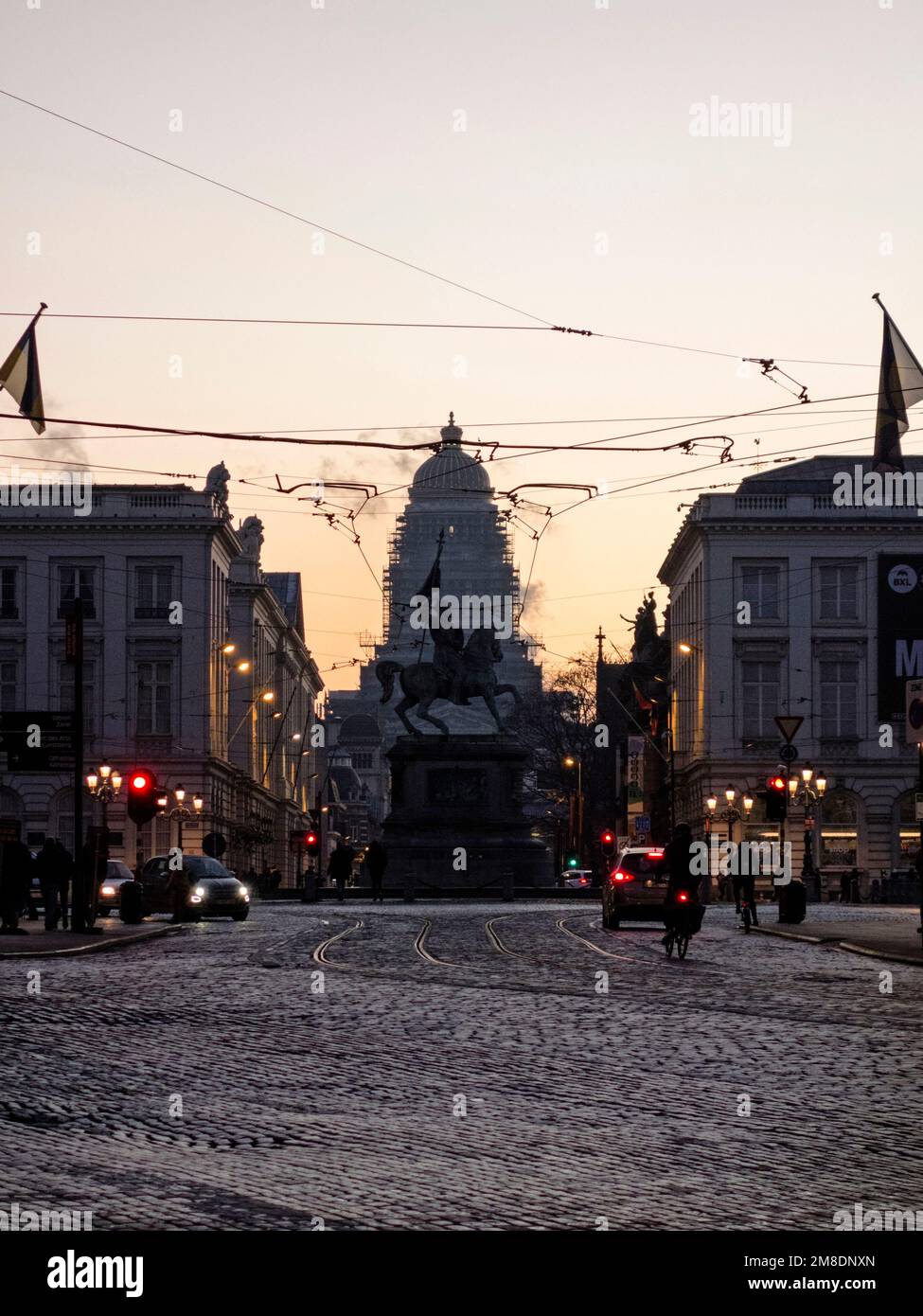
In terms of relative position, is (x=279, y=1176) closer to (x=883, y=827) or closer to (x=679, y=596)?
(x=883, y=827)

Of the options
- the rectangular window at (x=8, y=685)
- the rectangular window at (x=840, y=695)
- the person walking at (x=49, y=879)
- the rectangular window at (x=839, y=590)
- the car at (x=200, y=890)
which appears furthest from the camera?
the rectangular window at (x=8, y=685)

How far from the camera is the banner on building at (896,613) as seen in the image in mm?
89438

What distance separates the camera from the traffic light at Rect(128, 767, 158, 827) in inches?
1468

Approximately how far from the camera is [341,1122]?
1123cm

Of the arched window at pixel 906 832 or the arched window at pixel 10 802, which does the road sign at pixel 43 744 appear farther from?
the arched window at pixel 906 832

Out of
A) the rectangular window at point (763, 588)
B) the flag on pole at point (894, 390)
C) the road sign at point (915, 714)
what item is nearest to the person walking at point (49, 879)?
the road sign at point (915, 714)

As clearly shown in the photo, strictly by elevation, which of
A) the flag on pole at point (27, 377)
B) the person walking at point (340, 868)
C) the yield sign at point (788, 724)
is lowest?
the person walking at point (340, 868)

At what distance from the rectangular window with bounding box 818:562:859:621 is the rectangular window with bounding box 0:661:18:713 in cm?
3812

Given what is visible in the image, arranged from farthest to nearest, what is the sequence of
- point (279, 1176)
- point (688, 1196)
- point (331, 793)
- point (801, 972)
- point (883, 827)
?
1. point (331, 793)
2. point (883, 827)
3. point (801, 972)
4. point (279, 1176)
5. point (688, 1196)

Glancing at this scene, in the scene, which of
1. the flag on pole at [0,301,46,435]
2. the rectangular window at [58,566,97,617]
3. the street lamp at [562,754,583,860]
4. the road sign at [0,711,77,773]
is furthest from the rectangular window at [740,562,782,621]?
the flag on pole at [0,301,46,435]

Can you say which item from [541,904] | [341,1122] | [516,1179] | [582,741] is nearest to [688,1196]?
[516,1179]

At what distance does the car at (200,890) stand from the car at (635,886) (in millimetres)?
10627

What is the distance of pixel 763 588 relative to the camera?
97.5m

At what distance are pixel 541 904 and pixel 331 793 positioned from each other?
137m
